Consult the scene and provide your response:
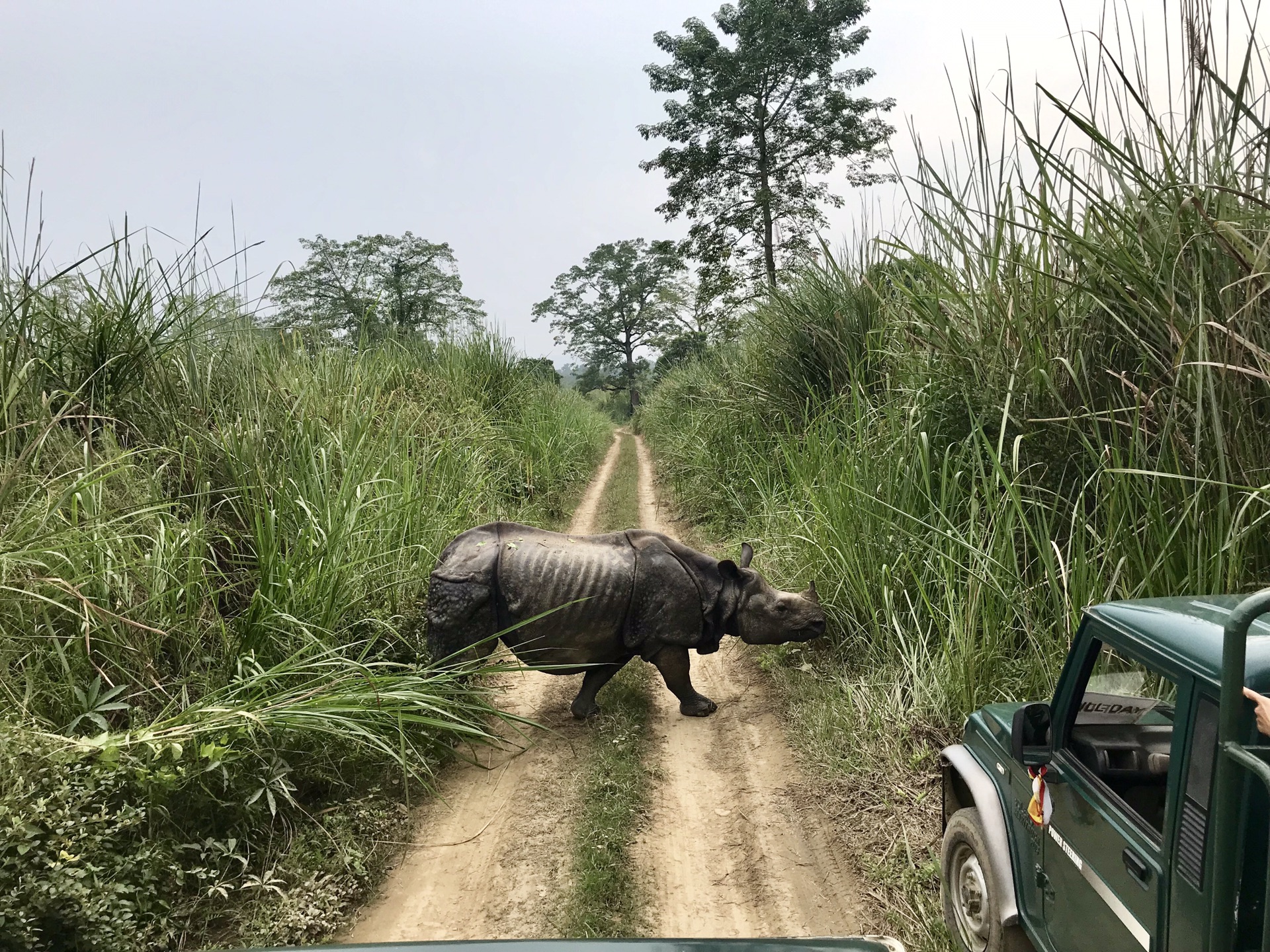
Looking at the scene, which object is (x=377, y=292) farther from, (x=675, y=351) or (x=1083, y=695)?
(x=675, y=351)

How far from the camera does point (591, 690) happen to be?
493cm

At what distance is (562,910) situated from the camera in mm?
3260

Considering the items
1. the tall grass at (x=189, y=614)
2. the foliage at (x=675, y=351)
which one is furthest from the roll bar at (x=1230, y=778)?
the foliage at (x=675, y=351)

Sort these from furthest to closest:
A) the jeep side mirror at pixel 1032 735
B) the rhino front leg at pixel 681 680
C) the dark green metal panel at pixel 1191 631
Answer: the rhino front leg at pixel 681 680
the jeep side mirror at pixel 1032 735
the dark green metal panel at pixel 1191 631

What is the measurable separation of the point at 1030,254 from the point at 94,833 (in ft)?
16.3

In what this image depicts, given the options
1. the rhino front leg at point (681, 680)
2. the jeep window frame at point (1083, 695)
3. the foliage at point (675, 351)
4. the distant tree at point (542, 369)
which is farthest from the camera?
the foliage at point (675, 351)

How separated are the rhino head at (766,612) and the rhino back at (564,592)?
2.34 ft

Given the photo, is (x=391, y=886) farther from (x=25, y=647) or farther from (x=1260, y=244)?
(x=1260, y=244)

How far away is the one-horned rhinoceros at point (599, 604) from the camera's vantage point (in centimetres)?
445

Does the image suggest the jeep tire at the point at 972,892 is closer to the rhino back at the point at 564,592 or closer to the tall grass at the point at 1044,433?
the tall grass at the point at 1044,433

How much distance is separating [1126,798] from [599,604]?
2887mm

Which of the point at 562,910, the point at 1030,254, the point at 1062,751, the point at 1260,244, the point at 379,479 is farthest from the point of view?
the point at 379,479

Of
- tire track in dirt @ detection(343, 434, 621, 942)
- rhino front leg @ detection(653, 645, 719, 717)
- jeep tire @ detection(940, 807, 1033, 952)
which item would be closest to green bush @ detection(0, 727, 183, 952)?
tire track in dirt @ detection(343, 434, 621, 942)

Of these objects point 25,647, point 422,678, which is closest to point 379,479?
point 422,678
